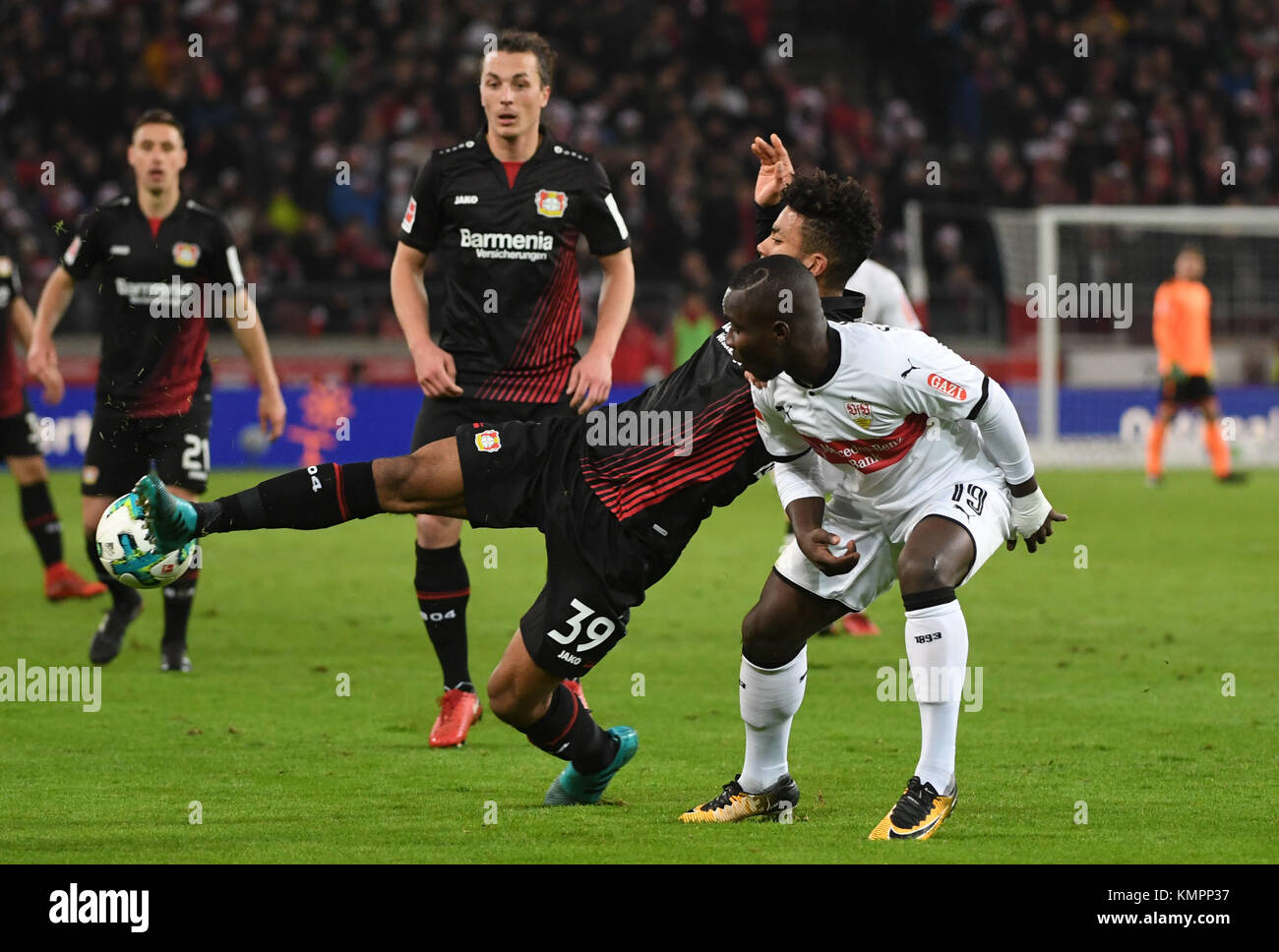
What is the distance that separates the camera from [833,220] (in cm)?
475

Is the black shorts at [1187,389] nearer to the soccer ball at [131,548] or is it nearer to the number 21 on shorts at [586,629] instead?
the number 21 on shorts at [586,629]

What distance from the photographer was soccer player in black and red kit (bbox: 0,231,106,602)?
390 inches

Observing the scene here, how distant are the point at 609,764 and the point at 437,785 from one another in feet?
1.95

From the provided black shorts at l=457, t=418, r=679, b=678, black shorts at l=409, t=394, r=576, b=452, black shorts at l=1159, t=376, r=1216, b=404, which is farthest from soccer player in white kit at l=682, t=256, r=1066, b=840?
black shorts at l=1159, t=376, r=1216, b=404

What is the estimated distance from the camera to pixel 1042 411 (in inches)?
749

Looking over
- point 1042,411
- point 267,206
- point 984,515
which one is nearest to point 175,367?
point 984,515

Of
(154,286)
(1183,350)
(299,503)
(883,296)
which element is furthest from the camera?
(1183,350)

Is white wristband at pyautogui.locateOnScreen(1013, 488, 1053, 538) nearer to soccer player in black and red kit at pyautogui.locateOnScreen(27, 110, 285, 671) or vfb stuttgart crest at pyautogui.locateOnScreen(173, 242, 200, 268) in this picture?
soccer player in black and red kit at pyautogui.locateOnScreen(27, 110, 285, 671)

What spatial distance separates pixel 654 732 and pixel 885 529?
5.97ft

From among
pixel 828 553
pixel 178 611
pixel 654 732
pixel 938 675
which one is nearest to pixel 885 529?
pixel 828 553

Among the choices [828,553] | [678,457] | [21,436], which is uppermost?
[21,436]

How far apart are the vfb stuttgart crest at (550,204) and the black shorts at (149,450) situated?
2052 millimetres

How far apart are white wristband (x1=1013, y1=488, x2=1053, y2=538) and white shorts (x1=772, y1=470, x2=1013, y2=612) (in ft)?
0.09
